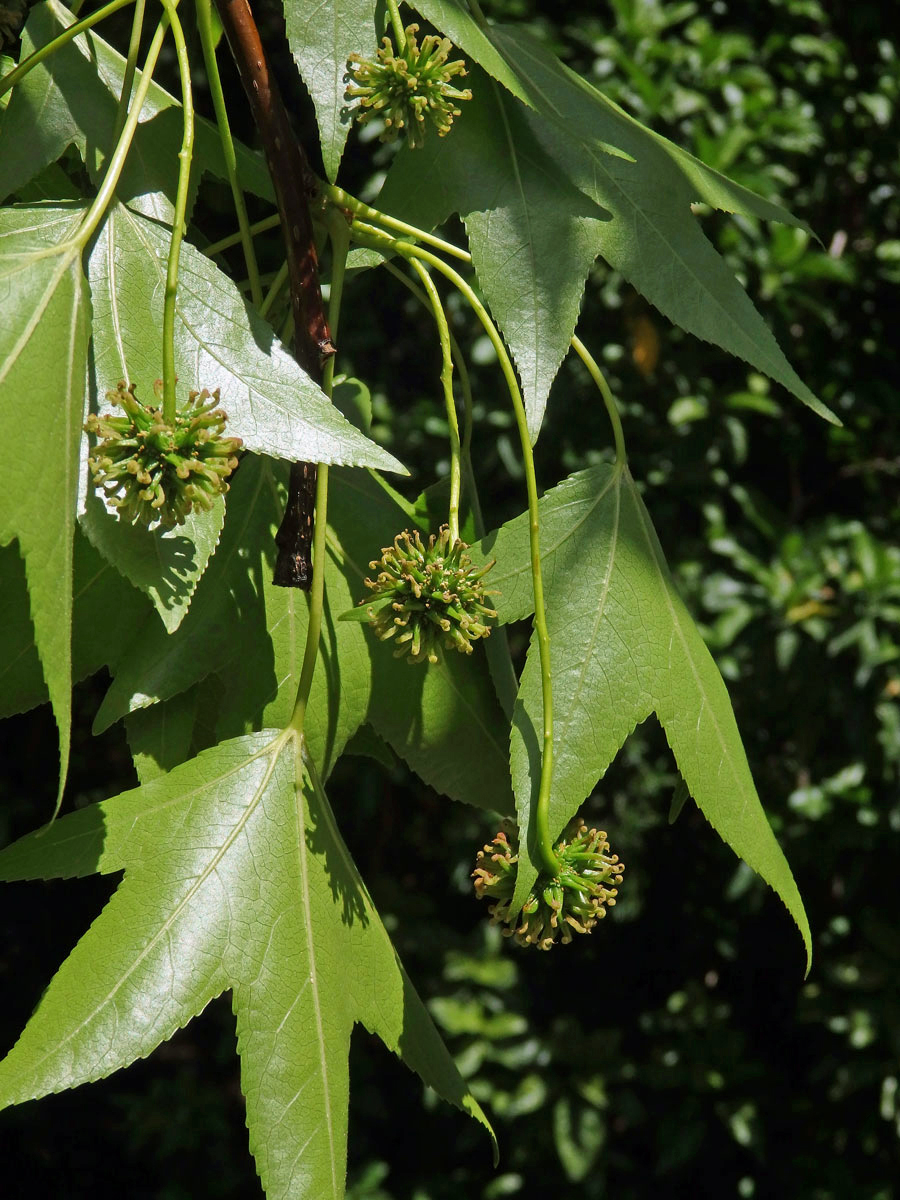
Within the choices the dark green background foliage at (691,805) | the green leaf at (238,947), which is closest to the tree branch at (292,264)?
the green leaf at (238,947)

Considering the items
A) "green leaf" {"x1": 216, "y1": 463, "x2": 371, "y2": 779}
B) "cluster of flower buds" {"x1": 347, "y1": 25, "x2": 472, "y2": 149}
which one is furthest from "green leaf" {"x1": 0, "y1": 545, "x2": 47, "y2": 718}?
"cluster of flower buds" {"x1": 347, "y1": 25, "x2": 472, "y2": 149}

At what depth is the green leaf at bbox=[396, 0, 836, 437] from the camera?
0.69 metres

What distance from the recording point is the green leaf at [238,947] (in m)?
0.63

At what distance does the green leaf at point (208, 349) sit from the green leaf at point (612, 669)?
138 millimetres

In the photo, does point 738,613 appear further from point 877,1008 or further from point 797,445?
point 877,1008

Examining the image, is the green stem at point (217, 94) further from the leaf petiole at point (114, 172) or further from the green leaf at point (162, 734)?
the green leaf at point (162, 734)

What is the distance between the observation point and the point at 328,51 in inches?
26.1

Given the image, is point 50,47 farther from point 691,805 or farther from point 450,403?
point 691,805

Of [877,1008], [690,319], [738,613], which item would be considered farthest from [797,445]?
[690,319]

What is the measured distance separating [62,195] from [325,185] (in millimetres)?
176

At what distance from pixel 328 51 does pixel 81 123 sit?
16cm

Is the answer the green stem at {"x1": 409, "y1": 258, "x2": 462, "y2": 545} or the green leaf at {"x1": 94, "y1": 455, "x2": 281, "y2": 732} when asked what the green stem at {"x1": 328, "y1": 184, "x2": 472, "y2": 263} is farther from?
the green leaf at {"x1": 94, "y1": 455, "x2": 281, "y2": 732}

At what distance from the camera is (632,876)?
7.67 feet

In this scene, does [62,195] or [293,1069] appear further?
[62,195]
